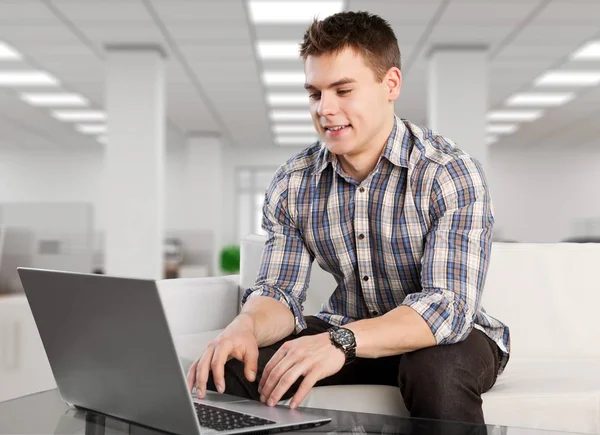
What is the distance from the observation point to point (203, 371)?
1.22 m

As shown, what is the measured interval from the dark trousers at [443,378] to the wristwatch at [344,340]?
5.4 inches

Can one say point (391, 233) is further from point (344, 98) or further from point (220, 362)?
point (220, 362)

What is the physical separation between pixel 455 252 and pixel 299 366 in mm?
447

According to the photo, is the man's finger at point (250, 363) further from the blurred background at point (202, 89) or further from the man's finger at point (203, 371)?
the blurred background at point (202, 89)

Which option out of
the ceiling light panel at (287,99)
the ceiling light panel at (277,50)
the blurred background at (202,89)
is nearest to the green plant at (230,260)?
the blurred background at (202,89)

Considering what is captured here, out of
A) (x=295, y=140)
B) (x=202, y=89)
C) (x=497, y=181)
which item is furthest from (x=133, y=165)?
(x=497, y=181)

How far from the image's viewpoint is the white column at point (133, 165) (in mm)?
6590

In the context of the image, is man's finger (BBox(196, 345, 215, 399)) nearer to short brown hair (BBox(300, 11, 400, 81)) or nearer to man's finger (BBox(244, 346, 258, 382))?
man's finger (BBox(244, 346, 258, 382))

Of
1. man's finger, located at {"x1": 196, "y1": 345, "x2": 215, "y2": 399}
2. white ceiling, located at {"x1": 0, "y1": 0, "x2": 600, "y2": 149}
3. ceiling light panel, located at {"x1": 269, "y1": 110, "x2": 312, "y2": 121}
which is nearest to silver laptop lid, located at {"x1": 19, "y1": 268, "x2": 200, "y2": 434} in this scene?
man's finger, located at {"x1": 196, "y1": 345, "x2": 215, "y2": 399}

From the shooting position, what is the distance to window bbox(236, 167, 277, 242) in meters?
13.9

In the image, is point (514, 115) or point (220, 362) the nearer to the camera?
point (220, 362)

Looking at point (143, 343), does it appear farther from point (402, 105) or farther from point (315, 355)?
point (402, 105)

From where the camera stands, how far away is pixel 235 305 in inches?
87.9

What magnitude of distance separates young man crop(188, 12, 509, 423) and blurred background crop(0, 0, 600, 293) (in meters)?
1.81
